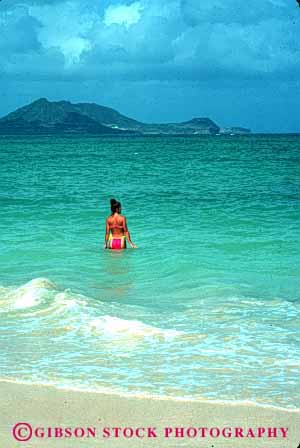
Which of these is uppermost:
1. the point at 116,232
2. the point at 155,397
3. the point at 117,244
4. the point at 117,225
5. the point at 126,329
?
the point at 117,225

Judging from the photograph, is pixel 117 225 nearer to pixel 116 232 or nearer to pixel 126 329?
pixel 116 232

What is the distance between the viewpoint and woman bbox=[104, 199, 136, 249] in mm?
14148

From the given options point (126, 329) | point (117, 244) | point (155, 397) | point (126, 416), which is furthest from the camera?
point (117, 244)

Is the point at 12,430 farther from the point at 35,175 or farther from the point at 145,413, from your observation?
the point at 35,175

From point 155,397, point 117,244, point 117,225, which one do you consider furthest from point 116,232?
point 155,397

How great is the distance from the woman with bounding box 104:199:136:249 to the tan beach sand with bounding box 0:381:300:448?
8157 millimetres

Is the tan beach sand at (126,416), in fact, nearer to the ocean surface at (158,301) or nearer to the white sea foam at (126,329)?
the ocean surface at (158,301)

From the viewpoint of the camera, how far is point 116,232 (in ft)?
47.0

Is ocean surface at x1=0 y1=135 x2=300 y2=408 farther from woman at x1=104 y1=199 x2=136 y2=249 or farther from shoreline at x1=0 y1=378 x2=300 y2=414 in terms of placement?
woman at x1=104 y1=199 x2=136 y2=249

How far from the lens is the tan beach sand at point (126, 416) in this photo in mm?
5070

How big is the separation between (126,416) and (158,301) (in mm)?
4198

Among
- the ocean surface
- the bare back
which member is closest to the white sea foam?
the ocean surface
